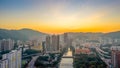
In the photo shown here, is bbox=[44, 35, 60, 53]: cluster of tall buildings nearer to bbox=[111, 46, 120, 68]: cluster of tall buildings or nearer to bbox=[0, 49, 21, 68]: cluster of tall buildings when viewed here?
bbox=[0, 49, 21, 68]: cluster of tall buildings

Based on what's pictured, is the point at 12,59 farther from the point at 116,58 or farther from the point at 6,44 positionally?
the point at 116,58

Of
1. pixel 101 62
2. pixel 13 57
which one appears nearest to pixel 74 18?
pixel 101 62

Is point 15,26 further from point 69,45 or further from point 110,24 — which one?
point 110,24

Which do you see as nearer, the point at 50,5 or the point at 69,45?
the point at 50,5

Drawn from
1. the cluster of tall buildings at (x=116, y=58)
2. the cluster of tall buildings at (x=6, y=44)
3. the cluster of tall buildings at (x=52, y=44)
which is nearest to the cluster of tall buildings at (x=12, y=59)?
the cluster of tall buildings at (x=6, y=44)

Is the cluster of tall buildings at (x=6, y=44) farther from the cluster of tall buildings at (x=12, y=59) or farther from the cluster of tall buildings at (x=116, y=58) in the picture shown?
the cluster of tall buildings at (x=116, y=58)

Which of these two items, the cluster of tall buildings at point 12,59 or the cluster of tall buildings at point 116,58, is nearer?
the cluster of tall buildings at point 12,59

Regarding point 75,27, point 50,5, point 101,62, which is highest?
point 50,5
